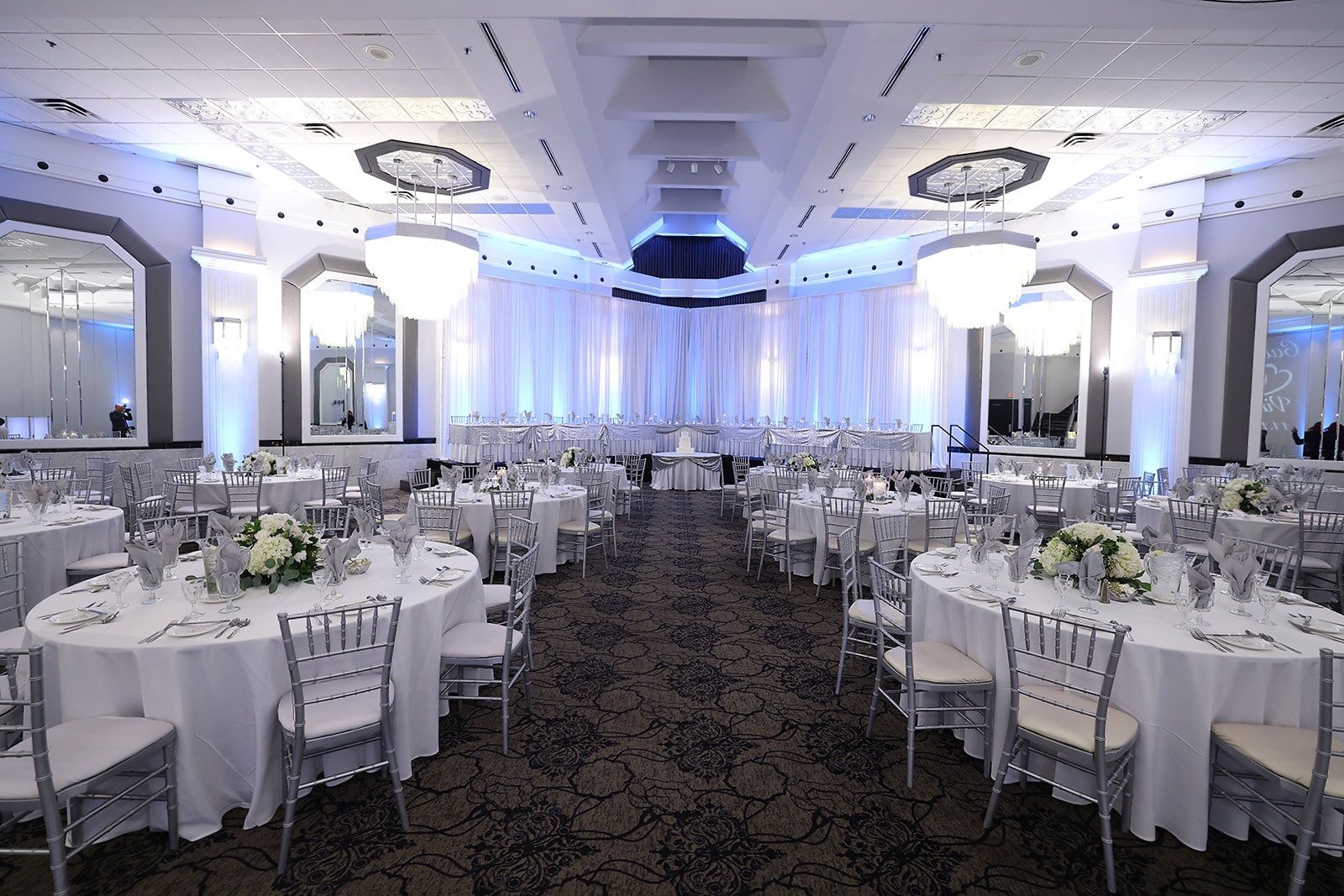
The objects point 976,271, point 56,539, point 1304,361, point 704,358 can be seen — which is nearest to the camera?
point 56,539

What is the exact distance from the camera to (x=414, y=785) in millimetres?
2914

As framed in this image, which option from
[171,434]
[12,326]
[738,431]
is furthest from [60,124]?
[738,431]

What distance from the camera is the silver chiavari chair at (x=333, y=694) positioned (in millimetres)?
2338

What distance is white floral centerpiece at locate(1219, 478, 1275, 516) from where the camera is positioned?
5602mm

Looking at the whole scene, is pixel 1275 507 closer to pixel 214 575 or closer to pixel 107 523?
pixel 214 575

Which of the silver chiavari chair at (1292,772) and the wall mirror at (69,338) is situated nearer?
the silver chiavari chair at (1292,772)

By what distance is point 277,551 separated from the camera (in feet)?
9.85

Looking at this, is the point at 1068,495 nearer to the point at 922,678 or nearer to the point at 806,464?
the point at 806,464

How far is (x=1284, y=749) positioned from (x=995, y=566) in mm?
1425

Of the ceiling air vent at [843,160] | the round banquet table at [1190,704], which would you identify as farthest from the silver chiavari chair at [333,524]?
the ceiling air vent at [843,160]

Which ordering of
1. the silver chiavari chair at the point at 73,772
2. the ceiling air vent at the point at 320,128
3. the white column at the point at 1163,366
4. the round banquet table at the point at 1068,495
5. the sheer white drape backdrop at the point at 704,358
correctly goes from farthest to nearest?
1. the sheer white drape backdrop at the point at 704,358
2. the white column at the point at 1163,366
3. the round banquet table at the point at 1068,495
4. the ceiling air vent at the point at 320,128
5. the silver chiavari chair at the point at 73,772

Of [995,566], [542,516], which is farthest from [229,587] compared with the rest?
[995,566]

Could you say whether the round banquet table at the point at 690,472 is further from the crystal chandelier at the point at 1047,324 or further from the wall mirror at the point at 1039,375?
the crystal chandelier at the point at 1047,324

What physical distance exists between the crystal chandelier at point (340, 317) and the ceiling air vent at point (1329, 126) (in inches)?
524
